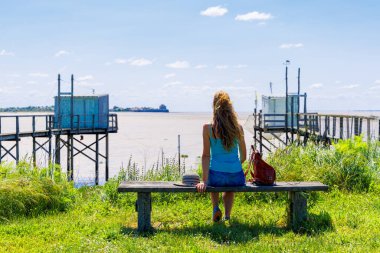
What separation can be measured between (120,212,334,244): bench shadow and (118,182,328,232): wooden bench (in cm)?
12

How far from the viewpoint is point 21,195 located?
7.21 m

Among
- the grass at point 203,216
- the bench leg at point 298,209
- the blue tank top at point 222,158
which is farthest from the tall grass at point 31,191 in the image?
the bench leg at point 298,209

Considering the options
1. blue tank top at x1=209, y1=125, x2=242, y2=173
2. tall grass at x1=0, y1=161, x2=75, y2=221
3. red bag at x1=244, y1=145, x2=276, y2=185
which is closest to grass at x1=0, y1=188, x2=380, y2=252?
tall grass at x1=0, y1=161, x2=75, y2=221

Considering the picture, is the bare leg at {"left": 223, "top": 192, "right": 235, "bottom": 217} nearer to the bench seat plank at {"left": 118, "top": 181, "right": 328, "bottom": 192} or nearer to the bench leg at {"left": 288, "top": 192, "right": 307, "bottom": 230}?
the bench seat plank at {"left": 118, "top": 181, "right": 328, "bottom": 192}

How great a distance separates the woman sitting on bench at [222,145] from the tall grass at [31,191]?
2.75 meters

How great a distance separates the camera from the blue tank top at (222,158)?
19.5 ft

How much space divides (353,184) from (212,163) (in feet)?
12.0

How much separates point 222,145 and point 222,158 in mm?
164

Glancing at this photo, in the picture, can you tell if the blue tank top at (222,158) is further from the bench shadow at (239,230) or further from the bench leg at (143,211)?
the bench leg at (143,211)

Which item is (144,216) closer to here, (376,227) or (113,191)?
(113,191)

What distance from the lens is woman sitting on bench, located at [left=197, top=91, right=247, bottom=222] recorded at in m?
5.89

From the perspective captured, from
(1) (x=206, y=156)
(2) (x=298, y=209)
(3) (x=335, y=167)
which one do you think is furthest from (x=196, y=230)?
(3) (x=335, y=167)

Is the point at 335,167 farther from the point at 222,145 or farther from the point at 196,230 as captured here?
the point at 196,230

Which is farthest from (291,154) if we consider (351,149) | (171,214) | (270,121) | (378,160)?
(270,121)
